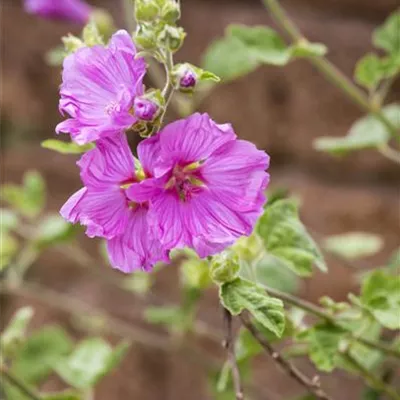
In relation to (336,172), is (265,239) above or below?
above

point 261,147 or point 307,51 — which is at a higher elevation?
point 307,51

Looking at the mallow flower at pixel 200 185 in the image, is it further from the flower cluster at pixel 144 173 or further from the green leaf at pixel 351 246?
the green leaf at pixel 351 246

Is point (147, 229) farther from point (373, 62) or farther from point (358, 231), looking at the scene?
point (358, 231)

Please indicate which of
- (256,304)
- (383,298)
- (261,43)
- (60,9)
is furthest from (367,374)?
(60,9)

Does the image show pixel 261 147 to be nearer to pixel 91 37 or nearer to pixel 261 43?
pixel 261 43

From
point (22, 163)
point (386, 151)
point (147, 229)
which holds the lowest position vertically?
point (22, 163)

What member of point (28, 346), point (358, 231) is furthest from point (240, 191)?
point (358, 231)

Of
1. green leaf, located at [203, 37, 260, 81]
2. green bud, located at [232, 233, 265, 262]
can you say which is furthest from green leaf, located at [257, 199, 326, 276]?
green leaf, located at [203, 37, 260, 81]
